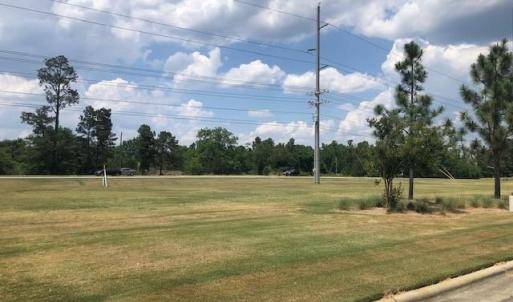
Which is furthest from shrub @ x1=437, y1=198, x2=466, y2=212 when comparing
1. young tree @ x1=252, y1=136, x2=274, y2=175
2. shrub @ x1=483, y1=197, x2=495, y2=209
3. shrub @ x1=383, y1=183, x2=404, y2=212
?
young tree @ x1=252, y1=136, x2=274, y2=175

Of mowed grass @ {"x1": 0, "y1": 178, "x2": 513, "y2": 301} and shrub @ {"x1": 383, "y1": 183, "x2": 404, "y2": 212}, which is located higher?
shrub @ {"x1": 383, "y1": 183, "x2": 404, "y2": 212}

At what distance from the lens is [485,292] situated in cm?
834

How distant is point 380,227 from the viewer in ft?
47.9

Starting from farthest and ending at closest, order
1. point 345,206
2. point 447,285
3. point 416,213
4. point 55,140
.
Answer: point 55,140
point 345,206
point 416,213
point 447,285

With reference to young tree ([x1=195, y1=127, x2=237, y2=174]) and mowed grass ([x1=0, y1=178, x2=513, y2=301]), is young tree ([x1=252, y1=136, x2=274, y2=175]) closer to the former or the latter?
young tree ([x1=195, y1=127, x2=237, y2=174])

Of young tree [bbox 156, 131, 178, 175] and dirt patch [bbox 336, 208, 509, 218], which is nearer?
dirt patch [bbox 336, 208, 509, 218]

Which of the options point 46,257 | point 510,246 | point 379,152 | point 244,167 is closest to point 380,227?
point 510,246

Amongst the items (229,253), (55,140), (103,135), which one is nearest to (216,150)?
(103,135)

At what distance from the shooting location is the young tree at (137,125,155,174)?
119 metres

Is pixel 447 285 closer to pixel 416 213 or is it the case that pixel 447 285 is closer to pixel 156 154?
pixel 416 213

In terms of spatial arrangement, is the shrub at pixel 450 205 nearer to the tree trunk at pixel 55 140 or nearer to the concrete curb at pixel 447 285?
the concrete curb at pixel 447 285

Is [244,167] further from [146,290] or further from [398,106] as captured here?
[146,290]

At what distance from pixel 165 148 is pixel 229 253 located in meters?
116

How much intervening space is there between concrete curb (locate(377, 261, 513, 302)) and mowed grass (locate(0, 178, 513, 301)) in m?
0.20
